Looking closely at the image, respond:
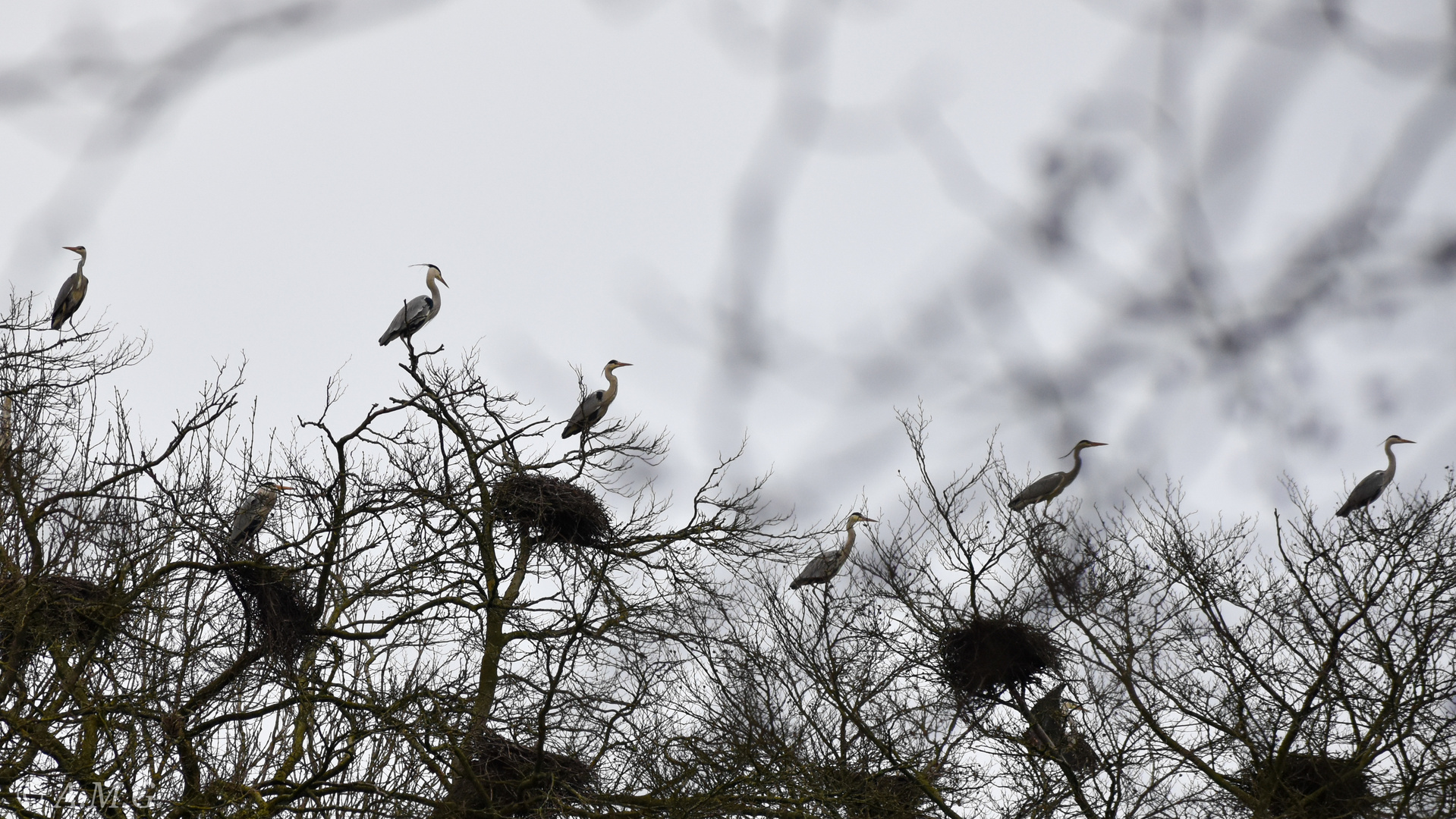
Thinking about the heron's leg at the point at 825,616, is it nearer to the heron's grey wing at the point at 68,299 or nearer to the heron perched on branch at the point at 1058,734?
the heron perched on branch at the point at 1058,734

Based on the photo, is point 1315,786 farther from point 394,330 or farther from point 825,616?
point 394,330

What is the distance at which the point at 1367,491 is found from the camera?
567 inches

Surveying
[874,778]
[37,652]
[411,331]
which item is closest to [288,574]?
[37,652]

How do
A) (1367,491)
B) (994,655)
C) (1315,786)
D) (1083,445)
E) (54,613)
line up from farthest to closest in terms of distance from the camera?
(1367,491), (994,655), (1315,786), (54,613), (1083,445)

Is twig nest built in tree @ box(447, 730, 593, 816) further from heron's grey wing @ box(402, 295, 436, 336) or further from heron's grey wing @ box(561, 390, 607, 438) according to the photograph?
heron's grey wing @ box(402, 295, 436, 336)

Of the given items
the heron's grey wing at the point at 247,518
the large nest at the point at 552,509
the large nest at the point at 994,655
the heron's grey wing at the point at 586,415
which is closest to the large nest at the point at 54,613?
the heron's grey wing at the point at 247,518

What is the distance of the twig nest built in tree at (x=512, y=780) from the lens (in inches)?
331

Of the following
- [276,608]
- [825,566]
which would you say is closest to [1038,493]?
[825,566]

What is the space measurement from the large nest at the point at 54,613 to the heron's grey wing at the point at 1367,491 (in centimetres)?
1260

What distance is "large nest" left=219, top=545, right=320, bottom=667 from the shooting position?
32.0 feet

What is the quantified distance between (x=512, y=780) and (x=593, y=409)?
4770mm

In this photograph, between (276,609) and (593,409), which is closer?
(276,609)

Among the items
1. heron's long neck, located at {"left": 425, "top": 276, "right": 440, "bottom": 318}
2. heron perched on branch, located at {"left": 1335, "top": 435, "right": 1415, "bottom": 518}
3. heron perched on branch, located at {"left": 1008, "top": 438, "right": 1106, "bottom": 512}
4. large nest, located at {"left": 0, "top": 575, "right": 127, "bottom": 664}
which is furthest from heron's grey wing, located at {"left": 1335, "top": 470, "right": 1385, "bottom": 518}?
large nest, located at {"left": 0, "top": 575, "right": 127, "bottom": 664}

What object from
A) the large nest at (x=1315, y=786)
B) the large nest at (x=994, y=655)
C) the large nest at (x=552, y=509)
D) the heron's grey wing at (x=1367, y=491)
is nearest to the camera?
the large nest at (x=1315, y=786)
